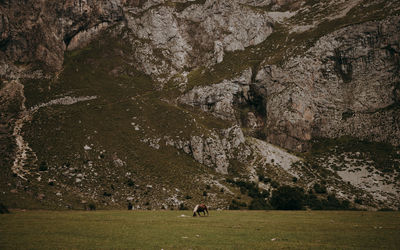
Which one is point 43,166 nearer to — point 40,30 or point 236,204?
point 236,204

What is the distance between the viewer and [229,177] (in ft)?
Result: 328

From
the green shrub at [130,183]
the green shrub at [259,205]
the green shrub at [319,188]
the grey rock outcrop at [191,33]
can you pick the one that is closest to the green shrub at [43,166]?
the green shrub at [130,183]

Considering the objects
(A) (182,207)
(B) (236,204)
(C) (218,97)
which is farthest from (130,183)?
(C) (218,97)

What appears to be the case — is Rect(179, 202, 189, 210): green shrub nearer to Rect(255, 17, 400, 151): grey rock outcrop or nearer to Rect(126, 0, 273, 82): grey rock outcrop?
Rect(255, 17, 400, 151): grey rock outcrop

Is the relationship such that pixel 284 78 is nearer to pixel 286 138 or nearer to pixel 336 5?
pixel 286 138

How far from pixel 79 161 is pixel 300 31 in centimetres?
13835

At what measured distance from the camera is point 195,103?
13875 cm

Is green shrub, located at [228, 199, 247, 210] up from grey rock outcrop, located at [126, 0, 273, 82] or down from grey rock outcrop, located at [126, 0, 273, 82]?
down

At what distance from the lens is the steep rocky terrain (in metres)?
81.9

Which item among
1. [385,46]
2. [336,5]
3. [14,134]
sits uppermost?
[336,5]

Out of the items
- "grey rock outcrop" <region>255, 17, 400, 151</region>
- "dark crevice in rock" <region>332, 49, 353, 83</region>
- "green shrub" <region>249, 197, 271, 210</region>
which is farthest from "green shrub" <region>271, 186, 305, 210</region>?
"dark crevice in rock" <region>332, 49, 353, 83</region>

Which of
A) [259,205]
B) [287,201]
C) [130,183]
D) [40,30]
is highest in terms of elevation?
[40,30]

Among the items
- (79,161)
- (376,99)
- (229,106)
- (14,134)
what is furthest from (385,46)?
(14,134)

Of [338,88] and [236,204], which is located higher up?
[338,88]
